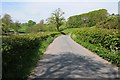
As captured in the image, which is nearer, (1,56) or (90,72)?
(1,56)

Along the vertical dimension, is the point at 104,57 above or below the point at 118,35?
below

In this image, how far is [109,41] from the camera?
Answer: 18.2 metres

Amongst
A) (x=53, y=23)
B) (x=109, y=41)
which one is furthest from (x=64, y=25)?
(x=109, y=41)

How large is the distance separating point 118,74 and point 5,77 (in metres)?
4.54

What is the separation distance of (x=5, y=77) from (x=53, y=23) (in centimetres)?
9514

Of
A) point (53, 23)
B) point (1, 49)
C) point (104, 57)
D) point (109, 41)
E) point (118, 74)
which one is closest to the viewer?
point (1, 49)

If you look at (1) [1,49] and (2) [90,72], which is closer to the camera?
(1) [1,49]

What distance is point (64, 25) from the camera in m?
109

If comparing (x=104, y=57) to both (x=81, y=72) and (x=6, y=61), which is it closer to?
(x=81, y=72)

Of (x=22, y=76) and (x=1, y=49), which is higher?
(x=1, y=49)

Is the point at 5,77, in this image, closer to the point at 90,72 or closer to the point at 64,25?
the point at 90,72

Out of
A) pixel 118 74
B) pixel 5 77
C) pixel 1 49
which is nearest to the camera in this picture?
pixel 5 77

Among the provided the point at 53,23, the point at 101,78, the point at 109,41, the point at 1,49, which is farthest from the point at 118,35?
the point at 53,23

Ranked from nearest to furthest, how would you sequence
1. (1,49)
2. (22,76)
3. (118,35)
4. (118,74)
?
(22,76) → (1,49) → (118,74) → (118,35)
